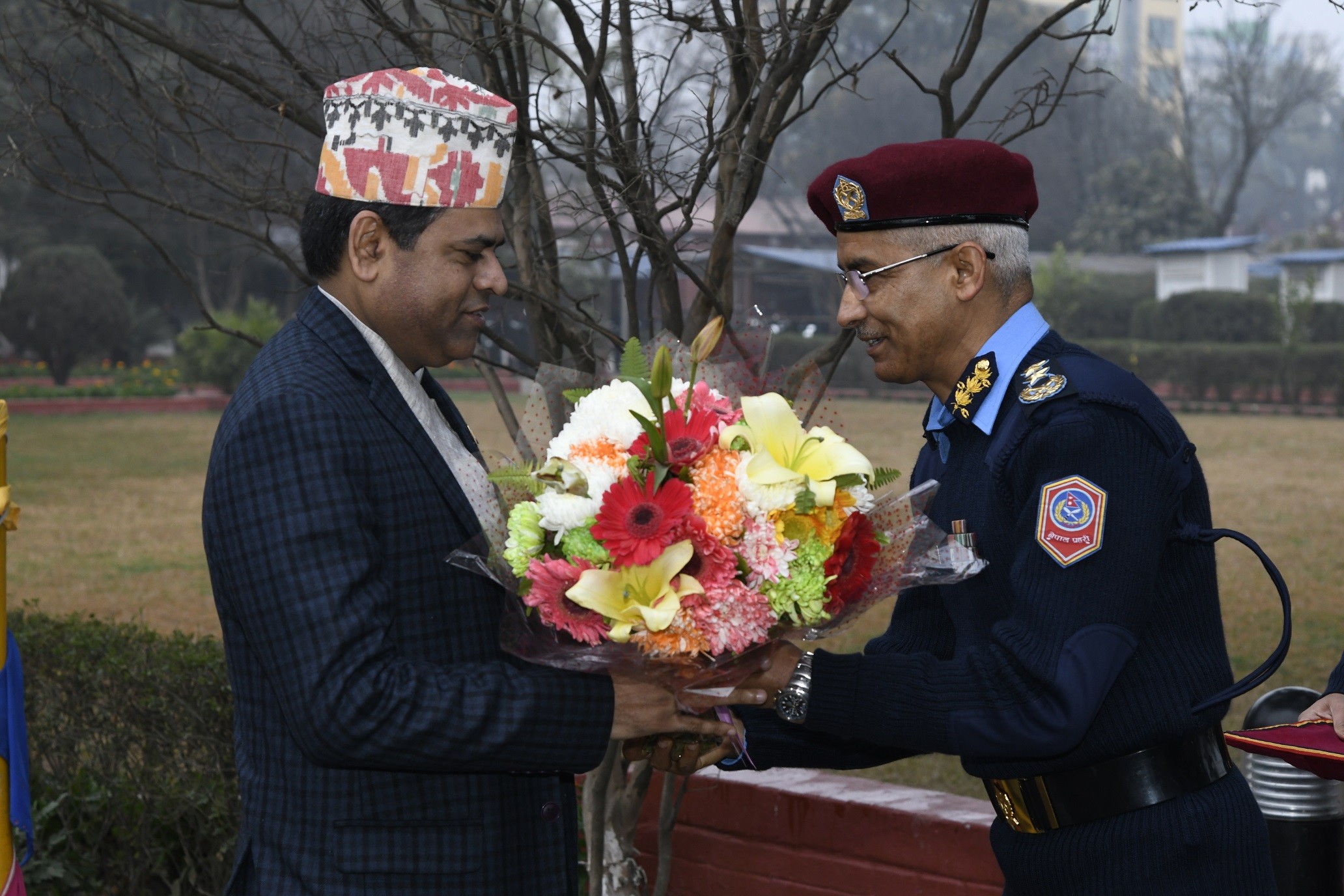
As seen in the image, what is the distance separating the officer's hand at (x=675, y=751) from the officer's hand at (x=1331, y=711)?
1.13 m

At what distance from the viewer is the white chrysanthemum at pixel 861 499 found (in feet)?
6.38

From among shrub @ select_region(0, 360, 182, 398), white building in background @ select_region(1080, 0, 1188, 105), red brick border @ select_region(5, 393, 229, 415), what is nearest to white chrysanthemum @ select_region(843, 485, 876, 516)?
red brick border @ select_region(5, 393, 229, 415)

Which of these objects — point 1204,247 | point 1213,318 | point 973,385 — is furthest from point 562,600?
point 1204,247

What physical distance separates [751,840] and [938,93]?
78.5 inches

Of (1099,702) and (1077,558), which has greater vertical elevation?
(1077,558)

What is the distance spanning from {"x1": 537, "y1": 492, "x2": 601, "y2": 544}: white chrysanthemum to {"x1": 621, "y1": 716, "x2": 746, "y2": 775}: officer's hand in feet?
1.55

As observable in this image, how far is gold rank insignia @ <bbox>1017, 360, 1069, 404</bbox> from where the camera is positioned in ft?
6.63

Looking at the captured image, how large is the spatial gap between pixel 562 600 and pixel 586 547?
0.27ft

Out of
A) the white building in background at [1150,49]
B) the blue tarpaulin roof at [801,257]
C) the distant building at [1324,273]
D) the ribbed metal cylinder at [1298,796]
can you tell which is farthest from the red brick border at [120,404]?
the white building in background at [1150,49]

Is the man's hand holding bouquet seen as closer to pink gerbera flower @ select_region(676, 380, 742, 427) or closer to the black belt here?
pink gerbera flower @ select_region(676, 380, 742, 427)

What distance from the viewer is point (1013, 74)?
190ft

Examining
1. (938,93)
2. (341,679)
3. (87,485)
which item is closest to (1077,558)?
(341,679)

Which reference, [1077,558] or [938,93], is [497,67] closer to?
[938,93]

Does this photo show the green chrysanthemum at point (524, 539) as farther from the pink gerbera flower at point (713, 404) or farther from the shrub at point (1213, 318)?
the shrub at point (1213, 318)
